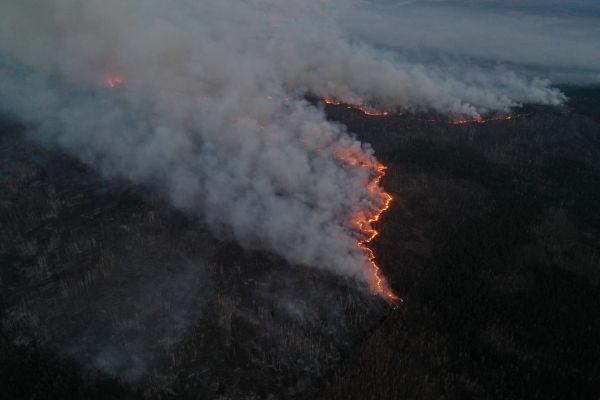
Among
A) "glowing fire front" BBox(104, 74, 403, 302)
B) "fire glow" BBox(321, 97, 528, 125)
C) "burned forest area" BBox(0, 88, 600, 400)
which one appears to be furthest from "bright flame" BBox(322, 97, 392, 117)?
"burned forest area" BBox(0, 88, 600, 400)

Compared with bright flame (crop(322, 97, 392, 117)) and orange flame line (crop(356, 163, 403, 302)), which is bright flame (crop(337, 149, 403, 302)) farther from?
bright flame (crop(322, 97, 392, 117))

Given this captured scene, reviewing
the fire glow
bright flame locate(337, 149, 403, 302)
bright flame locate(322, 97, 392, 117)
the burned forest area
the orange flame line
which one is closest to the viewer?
the burned forest area

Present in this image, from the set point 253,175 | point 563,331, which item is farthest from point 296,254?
point 563,331

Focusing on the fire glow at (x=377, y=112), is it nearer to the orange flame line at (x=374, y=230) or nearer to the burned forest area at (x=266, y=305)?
the orange flame line at (x=374, y=230)

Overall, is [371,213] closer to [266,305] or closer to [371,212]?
[371,212]

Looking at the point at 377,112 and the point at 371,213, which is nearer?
the point at 371,213

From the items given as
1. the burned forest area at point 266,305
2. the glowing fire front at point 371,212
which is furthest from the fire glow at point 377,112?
the burned forest area at point 266,305

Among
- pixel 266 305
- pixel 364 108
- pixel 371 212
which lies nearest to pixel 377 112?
pixel 364 108

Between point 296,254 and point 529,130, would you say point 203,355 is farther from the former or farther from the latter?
point 529,130
